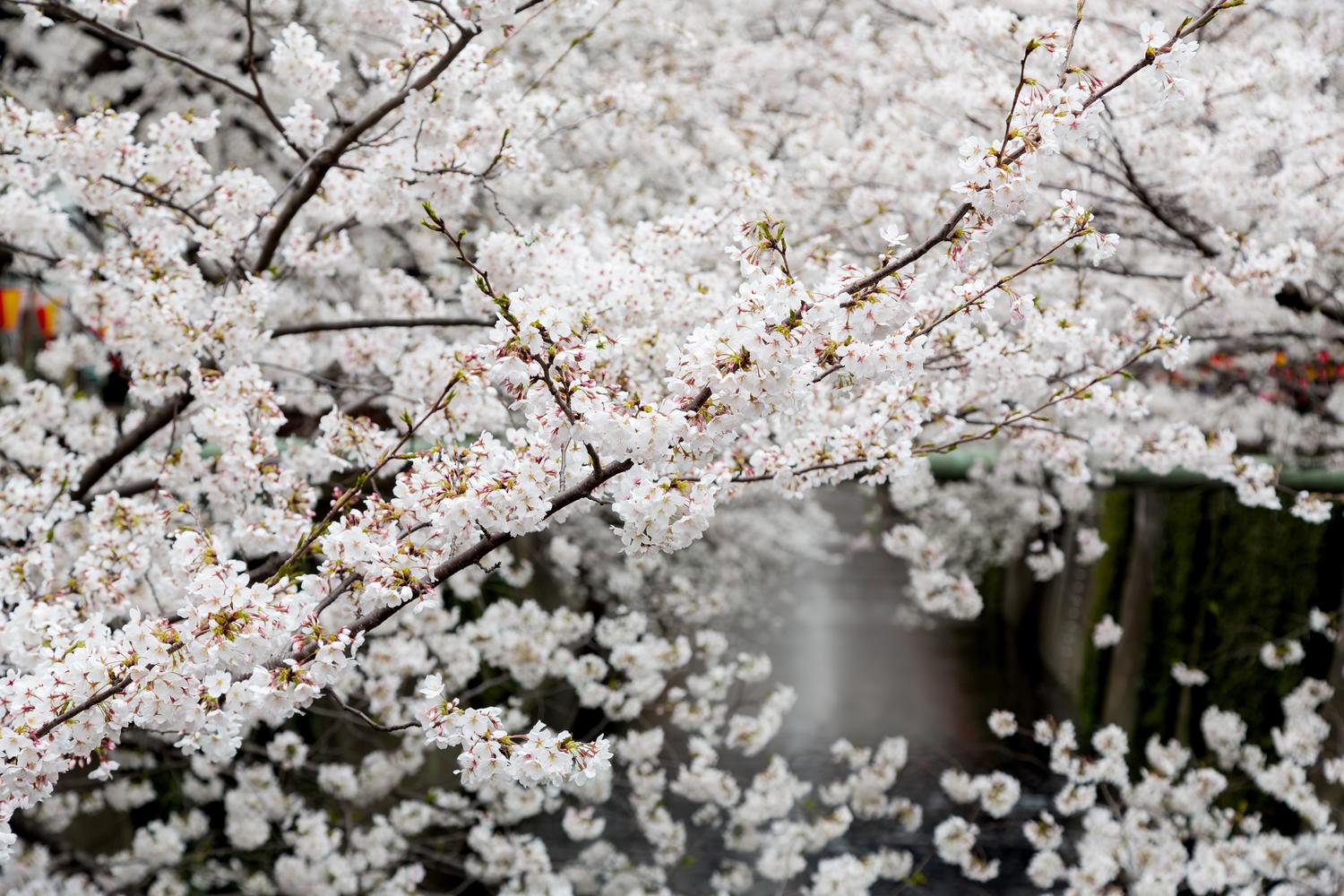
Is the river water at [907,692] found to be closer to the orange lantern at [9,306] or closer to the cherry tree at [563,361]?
the cherry tree at [563,361]

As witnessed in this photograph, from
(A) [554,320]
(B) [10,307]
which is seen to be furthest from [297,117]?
(B) [10,307]

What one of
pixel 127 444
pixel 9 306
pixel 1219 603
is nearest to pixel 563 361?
pixel 127 444

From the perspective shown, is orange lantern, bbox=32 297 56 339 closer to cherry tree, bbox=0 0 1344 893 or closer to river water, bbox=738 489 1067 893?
cherry tree, bbox=0 0 1344 893

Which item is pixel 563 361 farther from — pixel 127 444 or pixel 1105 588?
pixel 1105 588

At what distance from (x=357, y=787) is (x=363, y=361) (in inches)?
112

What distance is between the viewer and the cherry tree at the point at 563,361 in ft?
7.82

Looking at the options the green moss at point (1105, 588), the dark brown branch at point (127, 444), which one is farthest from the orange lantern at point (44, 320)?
the green moss at point (1105, 588)

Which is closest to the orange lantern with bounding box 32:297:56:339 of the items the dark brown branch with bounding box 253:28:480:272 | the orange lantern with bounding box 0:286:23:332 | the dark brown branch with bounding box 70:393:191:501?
the orange lantern with bounding box 0:286:23:332

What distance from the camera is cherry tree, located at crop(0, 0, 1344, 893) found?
7.82 ft

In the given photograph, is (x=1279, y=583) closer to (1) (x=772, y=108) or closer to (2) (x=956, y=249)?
(1) (x=772, y=108)

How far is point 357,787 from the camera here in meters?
6.50

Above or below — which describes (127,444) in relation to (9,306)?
below

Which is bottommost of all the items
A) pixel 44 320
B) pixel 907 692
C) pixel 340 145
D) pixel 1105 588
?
pixel 340 145

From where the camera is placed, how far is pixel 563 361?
2246 millimetres
